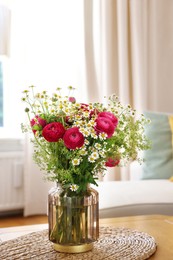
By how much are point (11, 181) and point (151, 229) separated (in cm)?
201

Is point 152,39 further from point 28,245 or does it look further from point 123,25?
point 28,245

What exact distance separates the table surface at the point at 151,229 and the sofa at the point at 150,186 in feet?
1.03

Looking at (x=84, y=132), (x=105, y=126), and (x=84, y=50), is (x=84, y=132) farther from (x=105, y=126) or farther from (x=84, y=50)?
(x=84, y=50)

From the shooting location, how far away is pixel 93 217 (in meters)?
1.30

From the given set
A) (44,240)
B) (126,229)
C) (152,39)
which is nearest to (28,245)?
(44,240)

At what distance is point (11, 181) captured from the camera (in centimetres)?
343

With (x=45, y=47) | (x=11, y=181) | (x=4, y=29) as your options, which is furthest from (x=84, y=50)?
(x=11, y=181)

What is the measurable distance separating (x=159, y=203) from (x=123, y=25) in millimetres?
1825

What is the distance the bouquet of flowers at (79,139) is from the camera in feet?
3.97

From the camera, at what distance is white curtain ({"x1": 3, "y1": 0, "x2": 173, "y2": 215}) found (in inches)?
135

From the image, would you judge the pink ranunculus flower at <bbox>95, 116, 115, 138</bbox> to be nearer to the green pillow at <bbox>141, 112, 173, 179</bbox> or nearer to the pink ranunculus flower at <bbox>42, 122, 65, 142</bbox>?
the pink ranunculus flower at <bbox>42, 122, 65, 142</bbox>

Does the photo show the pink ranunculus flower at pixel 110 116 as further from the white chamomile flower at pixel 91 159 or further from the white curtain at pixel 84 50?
the white curtain at pixel 84 50

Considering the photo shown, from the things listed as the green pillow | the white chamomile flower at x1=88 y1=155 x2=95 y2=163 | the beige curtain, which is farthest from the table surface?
the beige curtain

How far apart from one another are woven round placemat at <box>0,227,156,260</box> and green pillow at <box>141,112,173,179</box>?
1.04 meters
